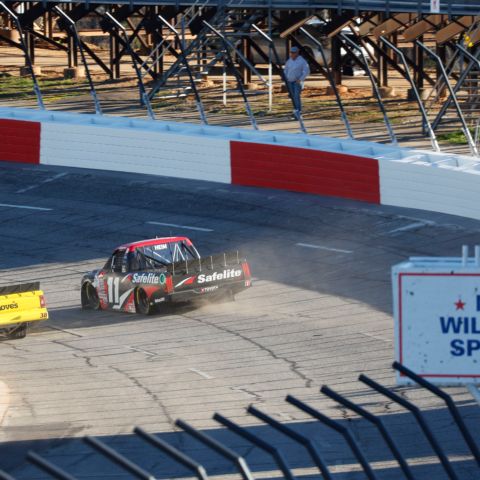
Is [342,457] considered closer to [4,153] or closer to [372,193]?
[372,193]

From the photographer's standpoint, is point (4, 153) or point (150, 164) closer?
point (150, 164)

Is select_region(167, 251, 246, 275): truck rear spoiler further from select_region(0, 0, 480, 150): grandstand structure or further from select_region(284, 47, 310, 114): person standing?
select_region(284, 47, 310, 114): person standing

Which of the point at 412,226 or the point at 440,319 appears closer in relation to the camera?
the point at 440,319

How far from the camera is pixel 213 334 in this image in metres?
17.2

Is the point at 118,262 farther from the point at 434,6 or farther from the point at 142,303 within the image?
the point at 434,6

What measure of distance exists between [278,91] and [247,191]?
8896 millimetres

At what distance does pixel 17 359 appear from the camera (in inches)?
645

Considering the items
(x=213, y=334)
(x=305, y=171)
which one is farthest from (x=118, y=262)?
(x=305, y=171)

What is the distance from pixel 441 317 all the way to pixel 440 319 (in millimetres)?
18

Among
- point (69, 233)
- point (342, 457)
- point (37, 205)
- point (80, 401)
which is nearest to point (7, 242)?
point (69, 233)

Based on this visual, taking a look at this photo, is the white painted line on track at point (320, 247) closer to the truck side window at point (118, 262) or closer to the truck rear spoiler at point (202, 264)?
the truck rear spoiler at point (202, 264)

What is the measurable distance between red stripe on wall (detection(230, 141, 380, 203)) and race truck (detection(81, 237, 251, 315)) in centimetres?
647

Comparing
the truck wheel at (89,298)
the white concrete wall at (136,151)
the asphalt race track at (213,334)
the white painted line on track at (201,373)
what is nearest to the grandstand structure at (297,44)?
the white concrete wall at (136,151)

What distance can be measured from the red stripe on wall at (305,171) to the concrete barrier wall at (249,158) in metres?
0.02
